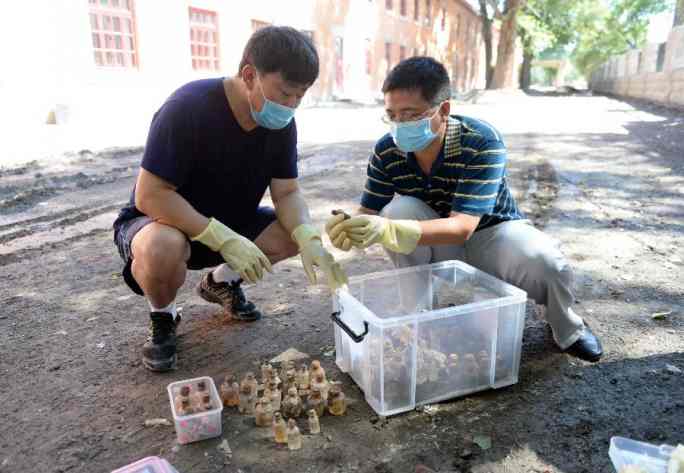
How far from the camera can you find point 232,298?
280 centimetres

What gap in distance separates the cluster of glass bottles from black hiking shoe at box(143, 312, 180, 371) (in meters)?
0.36

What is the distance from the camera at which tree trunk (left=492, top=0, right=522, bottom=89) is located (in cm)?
2180

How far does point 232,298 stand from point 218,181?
Answer: 0.65m

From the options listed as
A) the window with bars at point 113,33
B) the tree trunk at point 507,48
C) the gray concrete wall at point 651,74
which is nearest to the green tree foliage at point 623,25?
the gray concrete wall at point 651,74

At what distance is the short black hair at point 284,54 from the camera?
2164 mm

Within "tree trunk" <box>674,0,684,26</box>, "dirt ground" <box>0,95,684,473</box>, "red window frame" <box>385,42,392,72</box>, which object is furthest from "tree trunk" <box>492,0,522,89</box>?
"dirt ground" <box>0,95,684,473</box>

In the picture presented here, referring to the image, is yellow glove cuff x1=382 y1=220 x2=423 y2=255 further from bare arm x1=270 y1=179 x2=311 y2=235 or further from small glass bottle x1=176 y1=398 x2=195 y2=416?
small glass bottle x1=176 y1=398 x2=195 y2=416

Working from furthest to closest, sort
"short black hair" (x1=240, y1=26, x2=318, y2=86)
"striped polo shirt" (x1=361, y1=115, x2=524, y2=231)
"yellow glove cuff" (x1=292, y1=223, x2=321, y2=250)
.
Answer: "yellow glove cuff" (x1=292, y1=223, x2=321, y2=250)
"striped polo shirt" (x1=361, y1=115, x2=524, y2=231)
"short black hair" (x1=240, y1=26, x2=318, y2=86)

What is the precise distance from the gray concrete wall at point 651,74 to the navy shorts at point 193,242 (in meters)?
14.7

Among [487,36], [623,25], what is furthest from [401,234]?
[623,25]

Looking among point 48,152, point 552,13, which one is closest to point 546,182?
point 48,152

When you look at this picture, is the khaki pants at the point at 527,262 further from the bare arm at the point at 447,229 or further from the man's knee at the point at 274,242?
the man's knee at the point at 274,242

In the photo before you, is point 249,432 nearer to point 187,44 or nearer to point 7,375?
point 7,375

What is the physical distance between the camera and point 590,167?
22.0ft
